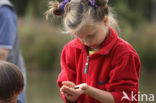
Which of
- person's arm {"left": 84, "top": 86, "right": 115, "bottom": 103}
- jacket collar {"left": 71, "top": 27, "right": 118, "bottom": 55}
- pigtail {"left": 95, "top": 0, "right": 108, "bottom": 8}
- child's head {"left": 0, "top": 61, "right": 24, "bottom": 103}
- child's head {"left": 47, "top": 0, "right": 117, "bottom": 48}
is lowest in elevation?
person's arm {"left": 84, "top": 86, "right": 115, "bottom": 103}

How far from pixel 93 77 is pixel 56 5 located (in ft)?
2.00

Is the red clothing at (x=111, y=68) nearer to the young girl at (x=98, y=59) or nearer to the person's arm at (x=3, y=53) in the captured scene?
the young girl at (x=98, y=59)

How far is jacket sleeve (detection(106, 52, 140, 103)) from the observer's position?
2371mm

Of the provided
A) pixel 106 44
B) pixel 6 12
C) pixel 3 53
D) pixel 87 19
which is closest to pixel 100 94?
pixel 106 44

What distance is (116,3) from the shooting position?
14.6m

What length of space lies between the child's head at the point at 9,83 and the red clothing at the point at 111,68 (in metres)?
0.53

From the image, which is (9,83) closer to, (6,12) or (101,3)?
(101,3)

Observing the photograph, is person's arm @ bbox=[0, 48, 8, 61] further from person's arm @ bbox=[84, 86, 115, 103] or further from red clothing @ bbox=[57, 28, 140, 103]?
person's arm @ bbox=[84, 86, 115, 103]

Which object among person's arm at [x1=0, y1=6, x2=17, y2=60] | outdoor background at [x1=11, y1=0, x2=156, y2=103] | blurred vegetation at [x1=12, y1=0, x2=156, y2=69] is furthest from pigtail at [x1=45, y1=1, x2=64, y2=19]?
blurred vegetation at [x1=12, y1=0, x2=156, y2=69]

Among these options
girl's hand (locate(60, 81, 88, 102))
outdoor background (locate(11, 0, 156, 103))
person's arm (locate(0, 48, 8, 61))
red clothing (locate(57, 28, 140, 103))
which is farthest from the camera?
→ outdoor background (locate(11, 0, 156, 103))

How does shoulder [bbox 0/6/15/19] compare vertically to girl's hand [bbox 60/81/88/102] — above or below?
above

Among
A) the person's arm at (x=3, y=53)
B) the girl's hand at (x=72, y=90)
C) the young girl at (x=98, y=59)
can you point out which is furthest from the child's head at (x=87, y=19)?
the person's arm at (x=3, y=53)

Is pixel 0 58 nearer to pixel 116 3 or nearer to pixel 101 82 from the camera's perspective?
pixel 101 82

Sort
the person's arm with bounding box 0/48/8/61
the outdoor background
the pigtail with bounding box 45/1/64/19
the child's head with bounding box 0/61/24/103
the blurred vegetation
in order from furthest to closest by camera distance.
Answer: the blurred vegetation → the outdoor background → the person's arm with bounding box 0/48/8/61 → the pigtail with bounding box 45/1/64/19 → the child's head with bounding box 0/61/24/103
